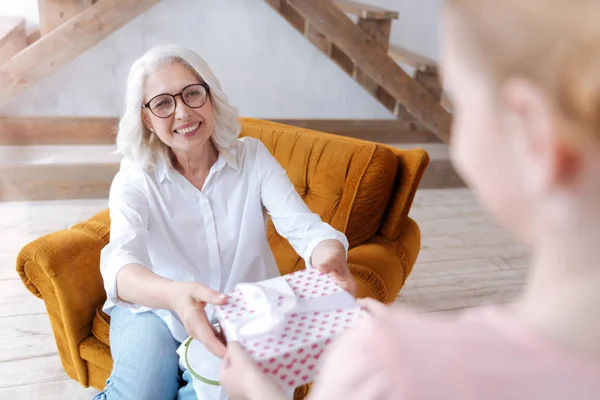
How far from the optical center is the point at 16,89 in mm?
3131

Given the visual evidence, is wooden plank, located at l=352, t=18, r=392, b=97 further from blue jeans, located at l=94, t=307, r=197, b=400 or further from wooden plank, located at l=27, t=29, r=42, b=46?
blue jeans, located at l=94, t=307, r=197, b=400

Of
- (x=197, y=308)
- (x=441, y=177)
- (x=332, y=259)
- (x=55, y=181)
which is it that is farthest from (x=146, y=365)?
(x=441, y=177)

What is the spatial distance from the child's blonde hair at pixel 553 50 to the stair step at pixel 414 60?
3.45m

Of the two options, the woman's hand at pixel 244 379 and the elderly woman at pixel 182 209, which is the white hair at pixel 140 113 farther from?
the woman's hand at pixel 244 379

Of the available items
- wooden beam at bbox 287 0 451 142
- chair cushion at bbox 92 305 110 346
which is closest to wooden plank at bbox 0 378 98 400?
chair cushion at bbox 92 305 110 346

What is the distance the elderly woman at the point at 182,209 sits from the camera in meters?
1.35

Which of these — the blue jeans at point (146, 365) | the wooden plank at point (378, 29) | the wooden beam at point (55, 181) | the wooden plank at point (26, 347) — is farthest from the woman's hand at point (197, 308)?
the wooden plank at point (378, 29)

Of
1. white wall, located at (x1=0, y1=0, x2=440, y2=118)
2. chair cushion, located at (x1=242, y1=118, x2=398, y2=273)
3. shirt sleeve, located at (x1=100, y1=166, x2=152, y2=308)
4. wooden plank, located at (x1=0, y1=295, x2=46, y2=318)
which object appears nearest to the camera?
shirt sleeve, located at (x1=100, y1=166, x2=152, y2=308)

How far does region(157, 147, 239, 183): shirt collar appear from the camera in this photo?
146cm

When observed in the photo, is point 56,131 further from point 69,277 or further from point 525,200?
point 525,200

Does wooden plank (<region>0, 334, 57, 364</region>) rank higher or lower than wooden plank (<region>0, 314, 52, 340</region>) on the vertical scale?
higher

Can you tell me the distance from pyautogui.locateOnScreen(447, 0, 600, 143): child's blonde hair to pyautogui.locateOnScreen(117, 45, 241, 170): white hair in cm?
114

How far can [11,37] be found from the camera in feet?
10.5

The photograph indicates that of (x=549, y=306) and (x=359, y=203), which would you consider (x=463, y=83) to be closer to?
(x=549, y=306)
